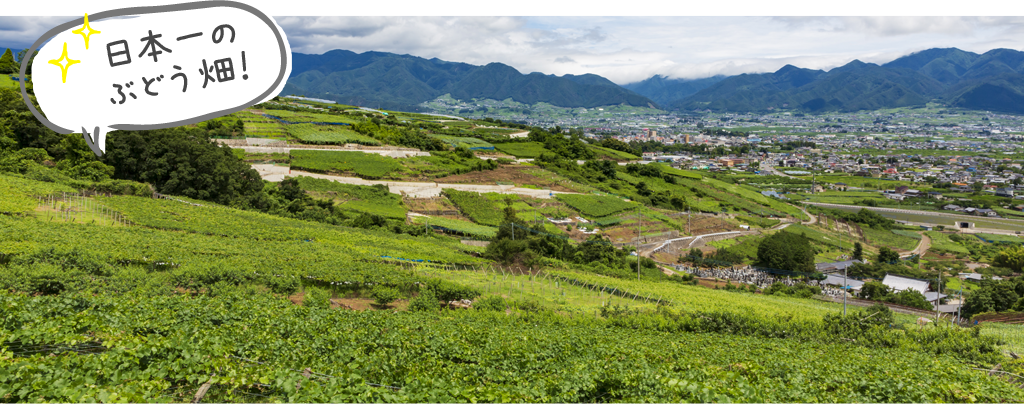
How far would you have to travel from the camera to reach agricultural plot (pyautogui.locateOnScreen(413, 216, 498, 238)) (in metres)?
40.8

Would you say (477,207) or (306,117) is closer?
(477,207)

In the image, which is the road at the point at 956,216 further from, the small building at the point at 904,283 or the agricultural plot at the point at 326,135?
the agricultural plot at the point at 326,135

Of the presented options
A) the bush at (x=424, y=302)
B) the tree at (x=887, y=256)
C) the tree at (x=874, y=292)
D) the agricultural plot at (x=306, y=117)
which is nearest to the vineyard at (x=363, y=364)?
the bush at (x=424, y=302)

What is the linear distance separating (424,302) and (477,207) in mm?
32385

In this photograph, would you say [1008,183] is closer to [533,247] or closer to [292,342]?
[533,247]

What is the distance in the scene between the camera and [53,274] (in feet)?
42.4

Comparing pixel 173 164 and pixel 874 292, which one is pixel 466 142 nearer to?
pixel 173 164

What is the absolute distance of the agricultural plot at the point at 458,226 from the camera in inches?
1607

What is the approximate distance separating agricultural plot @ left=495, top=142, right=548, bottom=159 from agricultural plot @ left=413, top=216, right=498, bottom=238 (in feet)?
119

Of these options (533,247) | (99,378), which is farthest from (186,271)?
(533,247)

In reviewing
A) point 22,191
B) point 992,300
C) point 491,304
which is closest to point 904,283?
point 992,300

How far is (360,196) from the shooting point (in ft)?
155

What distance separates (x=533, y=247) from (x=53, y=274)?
Answer: 26.3m

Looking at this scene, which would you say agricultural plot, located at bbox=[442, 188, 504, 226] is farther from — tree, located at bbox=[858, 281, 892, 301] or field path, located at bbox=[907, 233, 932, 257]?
field path, located at bbox=[907, 233, 932, 257]
